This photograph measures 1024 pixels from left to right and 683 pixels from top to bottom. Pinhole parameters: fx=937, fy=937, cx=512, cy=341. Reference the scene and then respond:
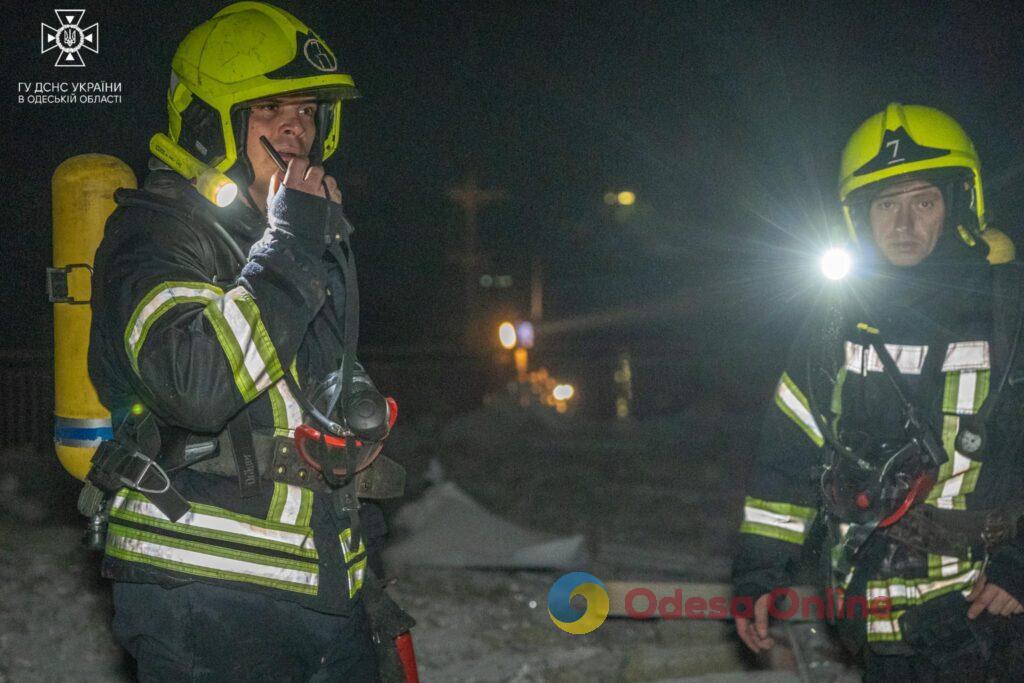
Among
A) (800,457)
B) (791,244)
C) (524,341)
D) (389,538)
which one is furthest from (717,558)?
(791,244)

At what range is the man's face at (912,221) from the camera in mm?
3299

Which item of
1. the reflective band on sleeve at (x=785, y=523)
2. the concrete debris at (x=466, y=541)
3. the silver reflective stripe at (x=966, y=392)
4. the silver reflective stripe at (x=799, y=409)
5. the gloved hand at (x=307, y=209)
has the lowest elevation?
the concrete debris at (x=466, y=541)

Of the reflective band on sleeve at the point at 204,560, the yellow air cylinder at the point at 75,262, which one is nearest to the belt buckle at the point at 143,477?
the reflective band on sleeve at the point at 204,560

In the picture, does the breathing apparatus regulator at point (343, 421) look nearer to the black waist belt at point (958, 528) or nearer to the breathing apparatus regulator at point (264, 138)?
the breathing apparatus regulator at point (264, 138)

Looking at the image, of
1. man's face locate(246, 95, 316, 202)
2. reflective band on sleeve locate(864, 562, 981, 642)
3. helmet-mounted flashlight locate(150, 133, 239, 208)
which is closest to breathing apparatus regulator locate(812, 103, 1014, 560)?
reflective band on sleeve locate(864, 562, 981, 642)

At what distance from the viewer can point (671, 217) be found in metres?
20.0

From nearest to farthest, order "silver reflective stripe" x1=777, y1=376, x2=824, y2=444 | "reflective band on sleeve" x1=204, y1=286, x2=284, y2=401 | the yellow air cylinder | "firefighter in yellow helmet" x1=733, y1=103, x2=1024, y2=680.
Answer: "reflective band on sleeve" x1=204, y1=286, x2=284, y2=401 → "firefighter in yellow helmet" x1=733, y1=103, x2=1024, y2=680 → the yellow air cylinder → "silver reflective stripe" x1=777, y1=376, x2=824, y2=444

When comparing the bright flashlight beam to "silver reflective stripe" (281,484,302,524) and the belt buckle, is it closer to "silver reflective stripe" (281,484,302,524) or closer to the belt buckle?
"silver reflective stripe" (281,484,302,524)

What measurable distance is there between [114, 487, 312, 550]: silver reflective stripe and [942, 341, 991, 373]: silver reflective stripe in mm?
2113

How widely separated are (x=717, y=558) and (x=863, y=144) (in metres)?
4.30

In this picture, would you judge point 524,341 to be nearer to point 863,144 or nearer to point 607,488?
point 607,488

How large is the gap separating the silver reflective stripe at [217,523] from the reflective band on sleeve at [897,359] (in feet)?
6.39

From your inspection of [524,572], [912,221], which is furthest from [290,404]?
[524,572]

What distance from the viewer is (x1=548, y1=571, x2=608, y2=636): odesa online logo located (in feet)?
18.4
